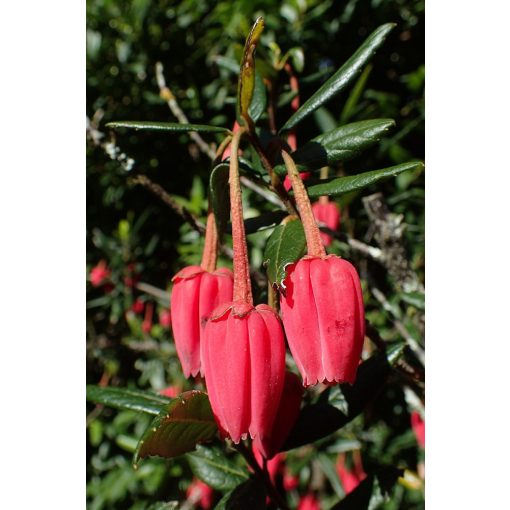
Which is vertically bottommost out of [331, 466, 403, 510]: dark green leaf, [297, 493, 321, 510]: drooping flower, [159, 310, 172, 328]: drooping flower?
[297, 493, 321, 510]: drooping flower

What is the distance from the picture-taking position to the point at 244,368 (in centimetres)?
52

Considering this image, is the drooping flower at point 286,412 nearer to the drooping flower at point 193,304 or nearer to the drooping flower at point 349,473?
the drooping flower at point 193,304

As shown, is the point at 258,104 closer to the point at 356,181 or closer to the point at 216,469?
the point at 356,181

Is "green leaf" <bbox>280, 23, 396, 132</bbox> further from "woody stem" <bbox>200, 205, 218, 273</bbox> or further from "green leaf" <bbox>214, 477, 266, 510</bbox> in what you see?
"green leaf" <bbox>214, 477, 266, 510</bbox>

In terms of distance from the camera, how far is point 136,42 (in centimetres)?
186

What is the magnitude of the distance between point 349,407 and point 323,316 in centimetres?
30

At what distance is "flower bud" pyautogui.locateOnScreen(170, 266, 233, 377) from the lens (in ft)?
2.03

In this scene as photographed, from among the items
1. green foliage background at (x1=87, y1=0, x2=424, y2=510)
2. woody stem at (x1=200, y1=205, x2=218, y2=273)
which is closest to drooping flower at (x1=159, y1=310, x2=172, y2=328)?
green foliage background at (x1=87, y1=0, x2=424, y2=510)

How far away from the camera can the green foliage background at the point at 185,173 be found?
157 centimetres

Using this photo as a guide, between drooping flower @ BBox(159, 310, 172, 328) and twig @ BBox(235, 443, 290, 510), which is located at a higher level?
drooping flower @ BBox(159, 310, 172, 328)

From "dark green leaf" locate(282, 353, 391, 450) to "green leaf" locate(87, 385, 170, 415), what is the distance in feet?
0.61

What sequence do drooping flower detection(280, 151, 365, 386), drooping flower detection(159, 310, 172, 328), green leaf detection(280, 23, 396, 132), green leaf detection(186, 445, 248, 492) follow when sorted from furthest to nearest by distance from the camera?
1. drooping flower detection(159, 310, 172, 328)
2. green leaf detection(186, 445, 248, 492)
3. green leaf detection(280, 23, 396, 132)
4. drooping flower detection(280, 151, 365, 386)

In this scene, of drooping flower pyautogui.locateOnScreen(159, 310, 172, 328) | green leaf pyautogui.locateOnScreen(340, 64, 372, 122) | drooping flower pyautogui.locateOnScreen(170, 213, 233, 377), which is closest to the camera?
drooping flower pyautogui.locateOnScreen(170, 213, 233, 377)

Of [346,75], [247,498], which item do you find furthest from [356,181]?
[247,498]
